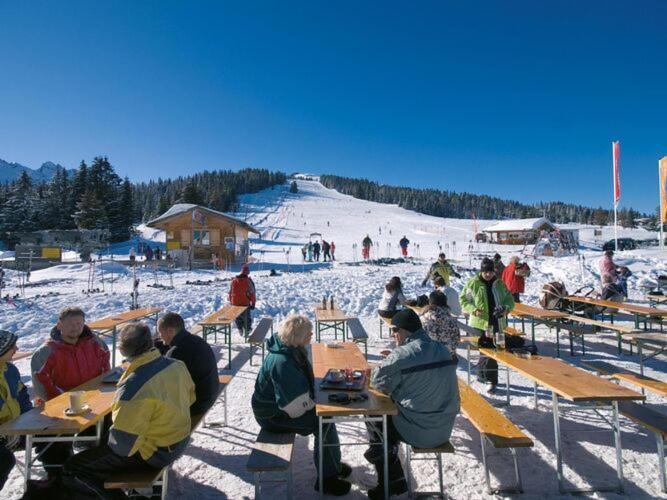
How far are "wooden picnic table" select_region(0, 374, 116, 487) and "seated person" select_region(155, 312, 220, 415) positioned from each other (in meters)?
0.65

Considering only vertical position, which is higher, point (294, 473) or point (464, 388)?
point (464, 388)

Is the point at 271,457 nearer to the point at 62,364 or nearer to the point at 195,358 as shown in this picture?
the point at 195,358

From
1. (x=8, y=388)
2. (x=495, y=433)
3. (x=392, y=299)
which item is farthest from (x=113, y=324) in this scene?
(x=495, y=433)

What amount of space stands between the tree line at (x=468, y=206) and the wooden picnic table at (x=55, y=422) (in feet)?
344

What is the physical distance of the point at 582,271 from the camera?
1566cm

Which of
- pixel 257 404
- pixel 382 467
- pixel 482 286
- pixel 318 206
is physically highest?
pixel 318 206

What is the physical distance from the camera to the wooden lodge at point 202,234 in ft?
84.0

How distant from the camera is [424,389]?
310cm

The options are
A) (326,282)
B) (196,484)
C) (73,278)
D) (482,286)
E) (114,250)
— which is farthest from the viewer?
(114,250)

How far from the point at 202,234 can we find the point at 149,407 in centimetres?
2503

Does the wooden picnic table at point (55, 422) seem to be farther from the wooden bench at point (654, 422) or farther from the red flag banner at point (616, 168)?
the red flag banner at point (616, 168)

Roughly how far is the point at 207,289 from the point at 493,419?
11.5 metres

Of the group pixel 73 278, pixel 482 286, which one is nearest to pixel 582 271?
pixel 482 286

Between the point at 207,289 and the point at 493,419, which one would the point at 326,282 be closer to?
the point at 207,289
